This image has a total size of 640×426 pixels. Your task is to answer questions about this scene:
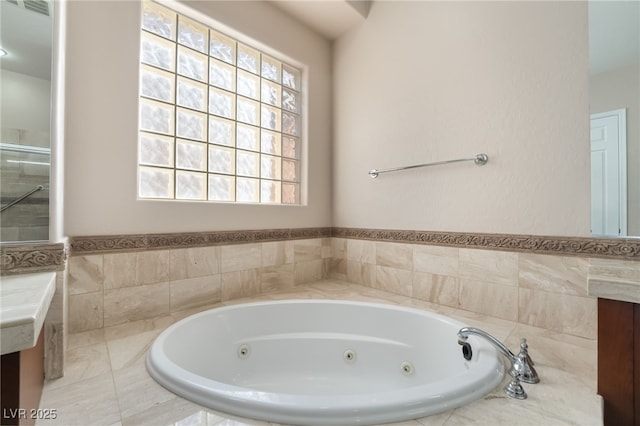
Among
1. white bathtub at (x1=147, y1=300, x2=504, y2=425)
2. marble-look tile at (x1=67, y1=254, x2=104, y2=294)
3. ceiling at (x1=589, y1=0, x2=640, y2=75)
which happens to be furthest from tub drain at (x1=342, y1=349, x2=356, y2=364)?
ceiling at (x1=589, y1=0, x2=640, y2=75)

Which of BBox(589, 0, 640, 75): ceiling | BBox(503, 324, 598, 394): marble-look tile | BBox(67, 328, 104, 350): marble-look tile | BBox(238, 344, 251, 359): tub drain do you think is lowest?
BBox(238, 344, 251, 359): tub drain

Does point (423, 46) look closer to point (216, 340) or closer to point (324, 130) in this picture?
point (324, 130)

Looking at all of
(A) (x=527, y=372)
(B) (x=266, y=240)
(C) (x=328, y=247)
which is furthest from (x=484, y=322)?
(B) (x=266, y=240)

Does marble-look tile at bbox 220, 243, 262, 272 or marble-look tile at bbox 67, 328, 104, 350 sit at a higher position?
marble-look tile at bbox 220, 243, 262, 272

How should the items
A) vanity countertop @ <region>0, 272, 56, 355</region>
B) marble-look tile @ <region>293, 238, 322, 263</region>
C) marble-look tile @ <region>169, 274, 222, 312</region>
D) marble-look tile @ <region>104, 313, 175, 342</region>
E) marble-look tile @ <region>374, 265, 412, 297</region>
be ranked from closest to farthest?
1. vanity countertop @ <region>0, 272, 56, 355</region>
2. marble-look tile @ <region>104, 313, 175, 342</region>
3. marble-look tile @ <region>169, 274, 222, 312</region>
4. marble-look tile @ <region>374, 265, 412, 297</region>
5. marble-look tile @ <region>293, 238, 322, 263</region>

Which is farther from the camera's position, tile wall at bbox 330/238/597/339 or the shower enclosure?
tile wall at bbox 330/238/597/339

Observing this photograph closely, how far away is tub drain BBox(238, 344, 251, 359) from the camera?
4.74 feet

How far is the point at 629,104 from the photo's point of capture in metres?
1.11

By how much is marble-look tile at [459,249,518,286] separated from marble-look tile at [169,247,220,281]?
1.48 metres

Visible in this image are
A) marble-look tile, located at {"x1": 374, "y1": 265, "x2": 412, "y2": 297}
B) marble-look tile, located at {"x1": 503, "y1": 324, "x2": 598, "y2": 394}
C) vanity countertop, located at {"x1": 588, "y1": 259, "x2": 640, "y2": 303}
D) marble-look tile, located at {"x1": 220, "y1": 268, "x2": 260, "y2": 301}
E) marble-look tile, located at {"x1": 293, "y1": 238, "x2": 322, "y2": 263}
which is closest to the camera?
vanity countertop, located at {"x1": 588, "y1": 259, "x2": 640, "y2": 303}

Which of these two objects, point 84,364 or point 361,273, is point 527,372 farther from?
point 84,364

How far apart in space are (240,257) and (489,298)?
4.90 ft

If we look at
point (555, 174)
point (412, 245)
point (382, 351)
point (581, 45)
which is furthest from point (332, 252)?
point (581, 45)

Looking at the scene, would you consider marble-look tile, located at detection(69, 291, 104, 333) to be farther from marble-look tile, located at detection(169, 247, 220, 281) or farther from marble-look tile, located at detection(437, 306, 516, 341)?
marble-look tile, located at detection(437, 306, 516, 341)
